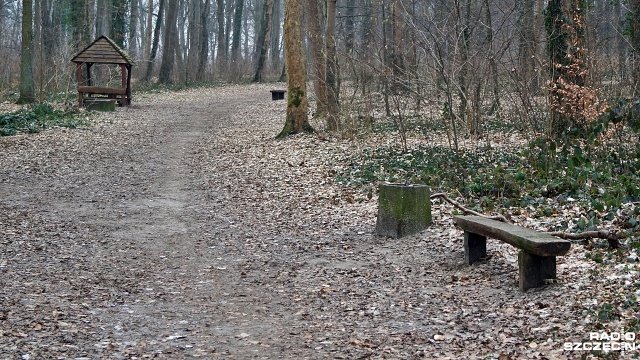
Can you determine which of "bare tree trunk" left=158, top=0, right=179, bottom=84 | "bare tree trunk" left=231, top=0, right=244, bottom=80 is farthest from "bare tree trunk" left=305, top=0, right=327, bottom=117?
"bare tree trunk" left=231, top=0, right=244, bottom=80

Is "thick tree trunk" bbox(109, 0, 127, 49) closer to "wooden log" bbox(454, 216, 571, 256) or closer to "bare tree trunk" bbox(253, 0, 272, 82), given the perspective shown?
"bare tree trunk" bbox(253, 0, 272, 82)

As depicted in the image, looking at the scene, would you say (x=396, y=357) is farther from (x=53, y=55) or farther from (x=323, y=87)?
(x=53, y=55)

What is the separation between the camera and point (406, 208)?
8.49m

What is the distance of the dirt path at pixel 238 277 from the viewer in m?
5.24

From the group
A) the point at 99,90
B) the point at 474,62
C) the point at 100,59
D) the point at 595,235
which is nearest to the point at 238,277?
the point at 595,235

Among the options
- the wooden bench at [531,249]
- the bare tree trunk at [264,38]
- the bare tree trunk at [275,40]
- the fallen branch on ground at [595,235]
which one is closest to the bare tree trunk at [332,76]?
the fallen branch on ground at [595,235]

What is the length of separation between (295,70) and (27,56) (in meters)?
11.3

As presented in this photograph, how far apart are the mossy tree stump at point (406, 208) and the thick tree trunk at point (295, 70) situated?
9868 mm

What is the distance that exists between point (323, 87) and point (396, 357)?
15332 mm

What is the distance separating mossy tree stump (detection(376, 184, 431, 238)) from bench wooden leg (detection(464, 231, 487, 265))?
4.63 ft

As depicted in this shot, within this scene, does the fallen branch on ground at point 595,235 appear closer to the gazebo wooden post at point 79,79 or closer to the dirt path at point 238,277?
the dirt path at point 238,277

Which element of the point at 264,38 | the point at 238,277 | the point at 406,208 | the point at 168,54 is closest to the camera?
the point at 238,277

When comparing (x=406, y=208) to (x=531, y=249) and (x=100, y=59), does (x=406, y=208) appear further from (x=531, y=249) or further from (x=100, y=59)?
(x=100, y=59)

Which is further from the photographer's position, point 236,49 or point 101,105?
point 236,49
